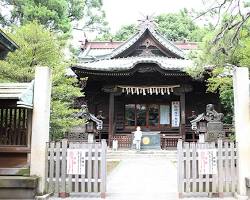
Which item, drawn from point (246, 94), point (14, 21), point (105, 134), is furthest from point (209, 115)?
point (14, 21)

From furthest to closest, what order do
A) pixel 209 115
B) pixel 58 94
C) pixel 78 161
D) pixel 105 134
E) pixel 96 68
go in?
pixel 105 134, pixel 96 68, pixel 209 115, pixel 58 94, pixel 78 161

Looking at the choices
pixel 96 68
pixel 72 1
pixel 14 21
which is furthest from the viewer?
pixel 72 1

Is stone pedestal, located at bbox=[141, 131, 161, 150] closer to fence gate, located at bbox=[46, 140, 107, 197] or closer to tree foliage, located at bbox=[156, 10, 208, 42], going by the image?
fence gate, located at bbox=[46, 140, 107, 197]

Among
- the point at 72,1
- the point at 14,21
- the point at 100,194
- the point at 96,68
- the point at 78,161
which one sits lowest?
the point at 100,194

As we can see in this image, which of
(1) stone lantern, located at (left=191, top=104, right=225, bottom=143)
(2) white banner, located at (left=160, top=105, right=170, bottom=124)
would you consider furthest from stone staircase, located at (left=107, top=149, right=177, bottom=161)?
(2) white banner, located at (left=160, top=105, right=170, bottom=124)

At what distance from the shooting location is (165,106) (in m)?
22.6

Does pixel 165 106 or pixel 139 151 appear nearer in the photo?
pixel 139 151

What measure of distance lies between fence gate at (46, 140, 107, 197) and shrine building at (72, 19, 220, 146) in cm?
1273

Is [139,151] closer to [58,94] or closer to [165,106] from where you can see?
[165,106]

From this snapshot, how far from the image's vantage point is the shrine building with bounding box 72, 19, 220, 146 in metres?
20.3

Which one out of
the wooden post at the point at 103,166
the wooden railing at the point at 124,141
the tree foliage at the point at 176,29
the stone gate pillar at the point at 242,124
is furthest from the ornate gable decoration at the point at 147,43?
the tree foliage at the point at 176,29

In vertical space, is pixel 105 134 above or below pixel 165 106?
below

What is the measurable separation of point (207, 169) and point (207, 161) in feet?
0.61

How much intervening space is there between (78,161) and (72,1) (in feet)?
103
